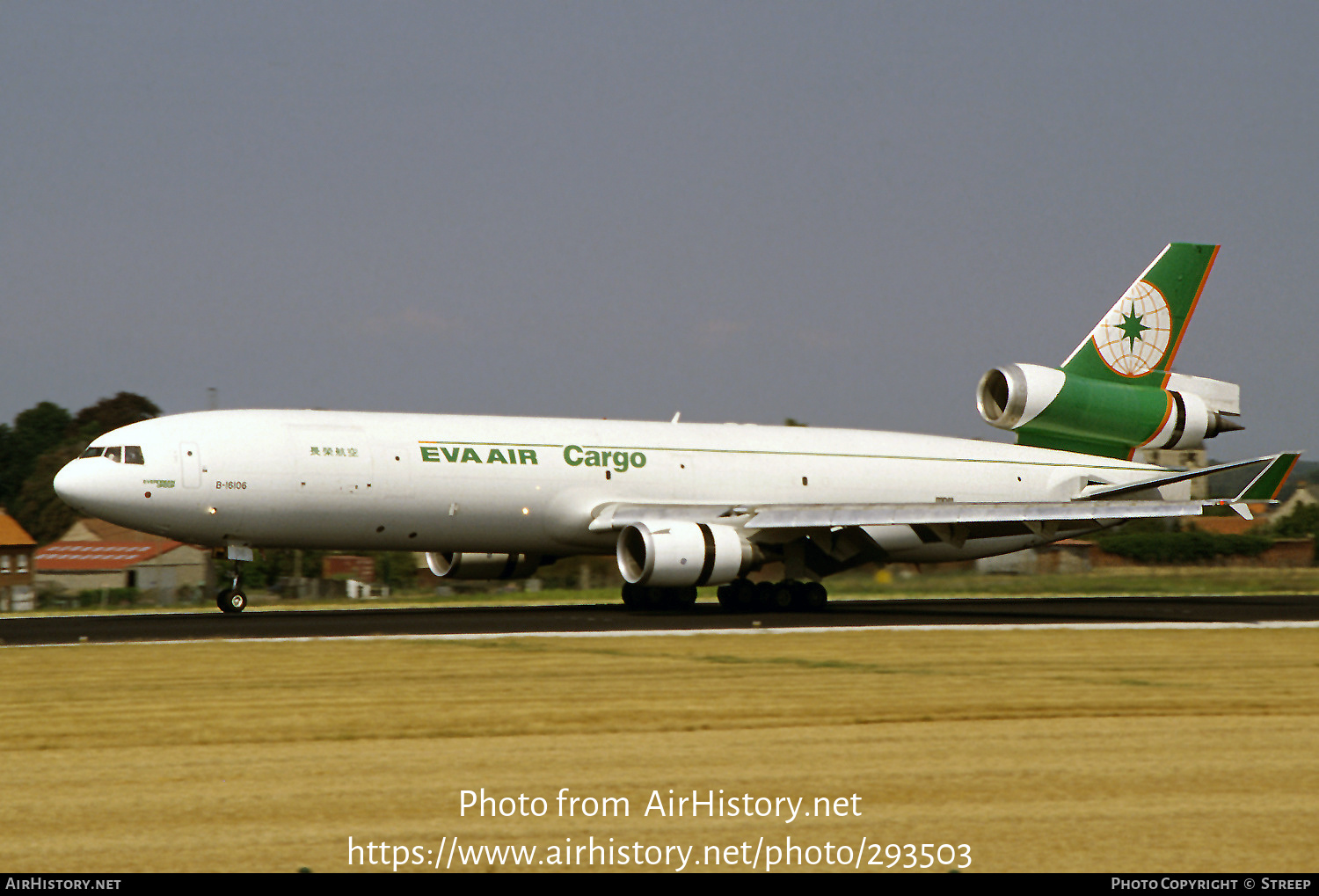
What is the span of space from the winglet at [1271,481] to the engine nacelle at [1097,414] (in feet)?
27.6

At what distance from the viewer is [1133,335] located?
34.8 m

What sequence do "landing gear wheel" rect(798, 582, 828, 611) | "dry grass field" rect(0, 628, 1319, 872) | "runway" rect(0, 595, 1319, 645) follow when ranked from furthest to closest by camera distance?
"landing gear wheel" rect(798, 582, 828, 611) < "runway" rect(0, 595, 1319, 645) < "dry grass field" rect(0, 628, 1319, 872)

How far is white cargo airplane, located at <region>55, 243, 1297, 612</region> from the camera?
25219 mm

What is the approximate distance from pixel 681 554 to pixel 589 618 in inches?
90.5

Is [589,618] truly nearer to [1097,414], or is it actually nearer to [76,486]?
[76,486]

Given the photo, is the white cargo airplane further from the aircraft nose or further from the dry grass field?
the dry grass field

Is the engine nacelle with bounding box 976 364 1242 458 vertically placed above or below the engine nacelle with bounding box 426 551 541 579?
above

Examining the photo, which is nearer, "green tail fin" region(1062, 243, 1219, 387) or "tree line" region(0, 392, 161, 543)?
"green tail fin" region(1062, 243, 1219, 387)

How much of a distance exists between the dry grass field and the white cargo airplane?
8.75m

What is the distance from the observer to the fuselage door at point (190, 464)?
24.7m

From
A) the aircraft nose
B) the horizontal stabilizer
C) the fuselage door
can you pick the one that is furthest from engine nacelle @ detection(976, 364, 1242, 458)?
the aircraft nose

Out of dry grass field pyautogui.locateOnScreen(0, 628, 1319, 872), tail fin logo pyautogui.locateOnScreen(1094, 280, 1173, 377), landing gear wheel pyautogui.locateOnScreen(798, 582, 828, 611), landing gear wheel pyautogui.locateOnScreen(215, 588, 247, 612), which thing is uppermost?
tail fin logo pyautogui.locateOnScreen(1094, 280, 1173, 377)

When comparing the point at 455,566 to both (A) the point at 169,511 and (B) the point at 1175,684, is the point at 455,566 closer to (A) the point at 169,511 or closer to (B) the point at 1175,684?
(A) the point at 169,511

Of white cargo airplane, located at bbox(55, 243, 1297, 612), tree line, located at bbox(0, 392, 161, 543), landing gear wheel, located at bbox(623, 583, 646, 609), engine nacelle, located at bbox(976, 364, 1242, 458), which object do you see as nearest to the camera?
white cargo airplane, located at bbox(55, 243, 1297, 612)
